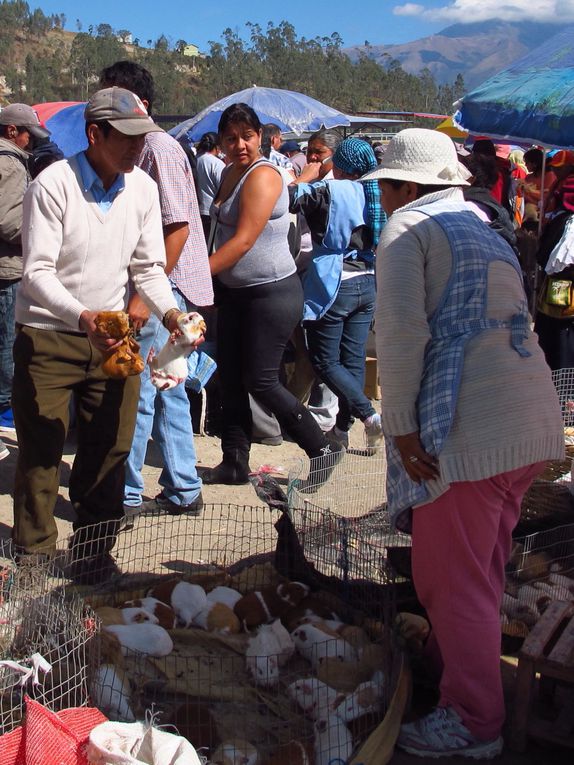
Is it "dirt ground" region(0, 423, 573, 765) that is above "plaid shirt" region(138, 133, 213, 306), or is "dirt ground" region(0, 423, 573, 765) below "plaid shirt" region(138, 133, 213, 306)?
below

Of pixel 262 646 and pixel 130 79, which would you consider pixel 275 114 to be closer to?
pixel 130 79

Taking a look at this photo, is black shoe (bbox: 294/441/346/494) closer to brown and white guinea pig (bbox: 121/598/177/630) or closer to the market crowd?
the market crowd

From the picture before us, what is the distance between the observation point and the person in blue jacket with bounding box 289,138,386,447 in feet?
19.1

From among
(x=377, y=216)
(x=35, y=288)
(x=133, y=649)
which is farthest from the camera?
(x=377, y=216)

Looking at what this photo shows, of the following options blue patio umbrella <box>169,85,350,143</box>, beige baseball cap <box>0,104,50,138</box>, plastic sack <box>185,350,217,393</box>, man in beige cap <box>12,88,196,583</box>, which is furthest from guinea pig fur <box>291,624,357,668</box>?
blue patio umbrella <box>169,85,350,143</box>

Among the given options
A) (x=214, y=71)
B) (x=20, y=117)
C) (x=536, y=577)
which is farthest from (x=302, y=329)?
(x=214, y=71)

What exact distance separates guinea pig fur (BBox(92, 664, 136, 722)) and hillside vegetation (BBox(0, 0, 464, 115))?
56083mm

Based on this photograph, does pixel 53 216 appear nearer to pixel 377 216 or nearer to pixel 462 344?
pixel 462 344

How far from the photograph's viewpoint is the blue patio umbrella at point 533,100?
6.02m

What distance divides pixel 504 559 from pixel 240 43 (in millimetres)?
75178

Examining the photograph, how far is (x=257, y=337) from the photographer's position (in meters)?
5.05

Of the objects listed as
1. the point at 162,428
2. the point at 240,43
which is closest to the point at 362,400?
the point at 162,428

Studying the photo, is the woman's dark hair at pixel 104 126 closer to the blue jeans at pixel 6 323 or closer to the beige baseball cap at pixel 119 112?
the beige baseball cap at pixel 119 112

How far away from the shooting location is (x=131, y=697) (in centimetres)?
295
